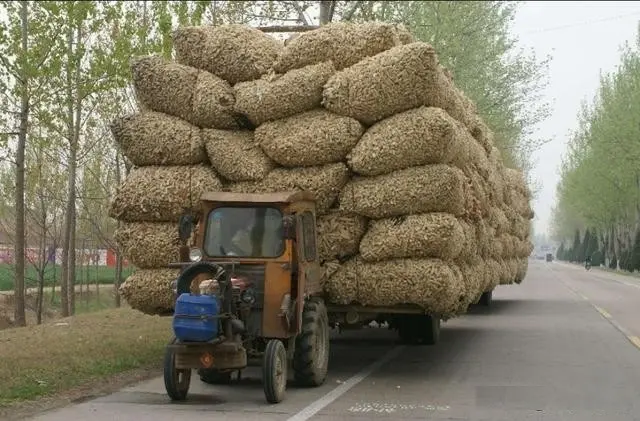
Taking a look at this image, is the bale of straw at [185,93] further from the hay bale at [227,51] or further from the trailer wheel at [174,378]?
the trailer wheel at [174,378]

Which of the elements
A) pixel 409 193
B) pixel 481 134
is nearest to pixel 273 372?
pixel 409 193

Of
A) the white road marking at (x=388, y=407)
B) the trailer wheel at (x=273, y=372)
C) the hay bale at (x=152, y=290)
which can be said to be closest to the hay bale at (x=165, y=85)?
the hay bale at (x=152, y=290)

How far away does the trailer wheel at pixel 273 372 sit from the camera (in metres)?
8.84

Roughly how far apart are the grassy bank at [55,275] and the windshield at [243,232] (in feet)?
58.2

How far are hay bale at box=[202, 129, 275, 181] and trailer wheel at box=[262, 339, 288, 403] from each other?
2472 millimetres

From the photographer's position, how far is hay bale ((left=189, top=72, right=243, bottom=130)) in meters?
10.9

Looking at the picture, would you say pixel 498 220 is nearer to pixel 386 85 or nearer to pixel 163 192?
pixel 386 85

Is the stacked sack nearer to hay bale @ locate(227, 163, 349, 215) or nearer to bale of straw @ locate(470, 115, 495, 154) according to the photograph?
hay bale @ locate(227, 163, 349, 215)

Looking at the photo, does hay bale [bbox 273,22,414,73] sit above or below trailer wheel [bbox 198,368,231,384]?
above

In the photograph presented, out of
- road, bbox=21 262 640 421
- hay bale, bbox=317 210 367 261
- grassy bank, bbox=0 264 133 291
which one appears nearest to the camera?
road, bbox=21 262 640 421

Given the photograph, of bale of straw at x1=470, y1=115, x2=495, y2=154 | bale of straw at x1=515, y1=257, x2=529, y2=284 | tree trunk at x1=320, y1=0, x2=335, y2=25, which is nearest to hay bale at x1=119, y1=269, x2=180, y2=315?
bale of straw at x1=470, y1=115, x2=495, y2=154

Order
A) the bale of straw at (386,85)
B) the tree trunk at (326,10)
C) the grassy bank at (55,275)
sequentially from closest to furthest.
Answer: the bale of straw at (386,85) → the tree trunk at (326,10) → the grassy bank at (55,275)

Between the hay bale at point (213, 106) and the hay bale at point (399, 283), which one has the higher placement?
the hay bale at point (213, 106)

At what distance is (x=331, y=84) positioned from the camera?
35.2 feet
